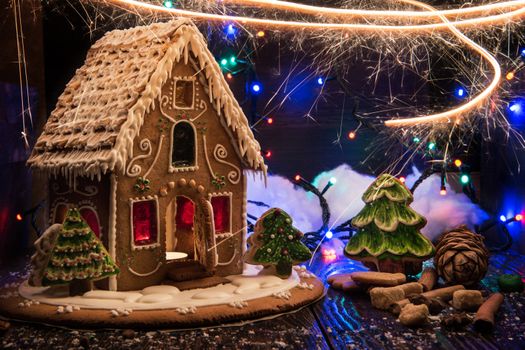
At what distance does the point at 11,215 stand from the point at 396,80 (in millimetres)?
3299

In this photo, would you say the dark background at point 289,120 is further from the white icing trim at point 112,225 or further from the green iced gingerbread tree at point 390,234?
the white icing trim at point 112,225

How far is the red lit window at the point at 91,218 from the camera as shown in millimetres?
4348

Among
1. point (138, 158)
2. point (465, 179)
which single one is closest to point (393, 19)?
point (465, 179)

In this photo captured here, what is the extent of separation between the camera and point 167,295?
4113mm

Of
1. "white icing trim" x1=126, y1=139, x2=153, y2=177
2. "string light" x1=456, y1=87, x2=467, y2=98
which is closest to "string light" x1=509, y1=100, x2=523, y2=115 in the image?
"string light" x1=456, y1=87, x2=467, y2=98

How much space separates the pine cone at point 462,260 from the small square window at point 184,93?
1.89 metres

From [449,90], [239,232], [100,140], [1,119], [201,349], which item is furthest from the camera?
[449,90]

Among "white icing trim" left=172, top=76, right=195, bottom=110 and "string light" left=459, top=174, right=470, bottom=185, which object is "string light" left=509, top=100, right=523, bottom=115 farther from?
"white icing trim" left=172, top=76, right=195, bottom=110

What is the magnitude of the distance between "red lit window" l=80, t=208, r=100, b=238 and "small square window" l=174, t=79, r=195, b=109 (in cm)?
86

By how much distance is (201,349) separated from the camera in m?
3.44

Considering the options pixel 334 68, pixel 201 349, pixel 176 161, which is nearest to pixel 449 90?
pixel 334 68

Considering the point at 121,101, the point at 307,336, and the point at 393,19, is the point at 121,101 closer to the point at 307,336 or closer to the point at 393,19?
the point at 307,336

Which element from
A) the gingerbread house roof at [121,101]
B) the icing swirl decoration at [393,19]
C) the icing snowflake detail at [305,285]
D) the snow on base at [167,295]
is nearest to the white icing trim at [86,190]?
the gingerbread house roof at [121,101]

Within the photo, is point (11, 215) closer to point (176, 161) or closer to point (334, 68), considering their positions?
point (176, 161)
